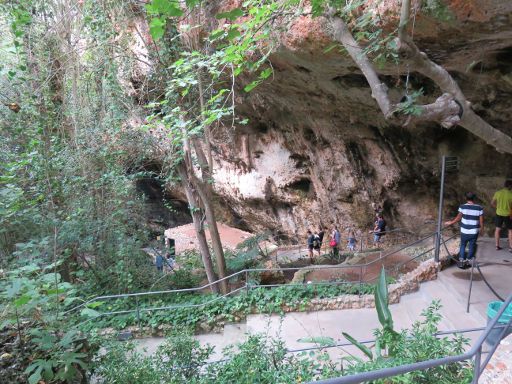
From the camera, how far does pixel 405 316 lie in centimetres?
571

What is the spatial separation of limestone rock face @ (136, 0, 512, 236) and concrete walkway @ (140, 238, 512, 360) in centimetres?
312

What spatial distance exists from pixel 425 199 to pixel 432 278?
6.13 metres

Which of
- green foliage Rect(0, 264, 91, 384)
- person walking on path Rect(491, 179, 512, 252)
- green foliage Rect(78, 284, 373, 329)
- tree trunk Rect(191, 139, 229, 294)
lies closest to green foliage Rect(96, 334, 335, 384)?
green foliage Rect(0, 264, 91, 384)

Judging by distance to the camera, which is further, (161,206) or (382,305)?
(161,206)

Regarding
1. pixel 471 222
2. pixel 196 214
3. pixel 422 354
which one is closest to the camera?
pixel 422 354

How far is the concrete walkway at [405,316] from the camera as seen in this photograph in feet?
16.6

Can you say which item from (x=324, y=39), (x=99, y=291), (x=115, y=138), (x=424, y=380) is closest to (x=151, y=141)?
(x=115, y=138)

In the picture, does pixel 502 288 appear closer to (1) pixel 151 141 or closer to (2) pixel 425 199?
(2) pixel 425 199

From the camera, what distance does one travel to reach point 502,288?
5.37 metres

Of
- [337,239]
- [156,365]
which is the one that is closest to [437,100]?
[156,365]

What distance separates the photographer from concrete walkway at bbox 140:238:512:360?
5.06m

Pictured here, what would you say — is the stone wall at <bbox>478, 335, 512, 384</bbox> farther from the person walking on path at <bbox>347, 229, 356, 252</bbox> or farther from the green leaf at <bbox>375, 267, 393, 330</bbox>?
the person walking on path at <bbox>347, 229, 356, 252</bbox>

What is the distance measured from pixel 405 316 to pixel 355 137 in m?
6.71

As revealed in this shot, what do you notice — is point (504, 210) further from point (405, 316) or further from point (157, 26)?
point (157, 26)
